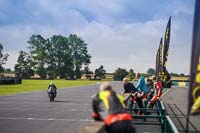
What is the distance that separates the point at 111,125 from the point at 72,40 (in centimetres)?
14445

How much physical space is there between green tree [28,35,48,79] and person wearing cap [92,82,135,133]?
137m

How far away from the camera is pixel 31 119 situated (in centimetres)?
1862

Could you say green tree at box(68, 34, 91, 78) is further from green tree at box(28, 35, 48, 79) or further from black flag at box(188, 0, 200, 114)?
black flag at box(188, 0, 200, 114)

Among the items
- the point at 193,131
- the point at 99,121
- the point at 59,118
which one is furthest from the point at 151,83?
the point at 99,121

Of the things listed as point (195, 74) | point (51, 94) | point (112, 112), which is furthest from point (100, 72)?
point (195, 74)

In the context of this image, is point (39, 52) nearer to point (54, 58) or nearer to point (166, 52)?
point (54, 58)

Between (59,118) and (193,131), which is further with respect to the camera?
(59,118)

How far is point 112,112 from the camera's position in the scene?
6.50 metres

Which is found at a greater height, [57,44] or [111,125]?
[57,44]

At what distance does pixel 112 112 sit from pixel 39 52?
137589mm

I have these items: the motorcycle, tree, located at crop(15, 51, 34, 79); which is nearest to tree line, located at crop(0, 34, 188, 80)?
tree, located at crop(15, 51, 34, 79)

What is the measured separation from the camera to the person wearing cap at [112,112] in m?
6.50

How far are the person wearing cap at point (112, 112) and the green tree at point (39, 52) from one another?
13672 centimetres

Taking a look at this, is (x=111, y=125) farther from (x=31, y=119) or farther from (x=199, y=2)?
(x=31, y=119)
